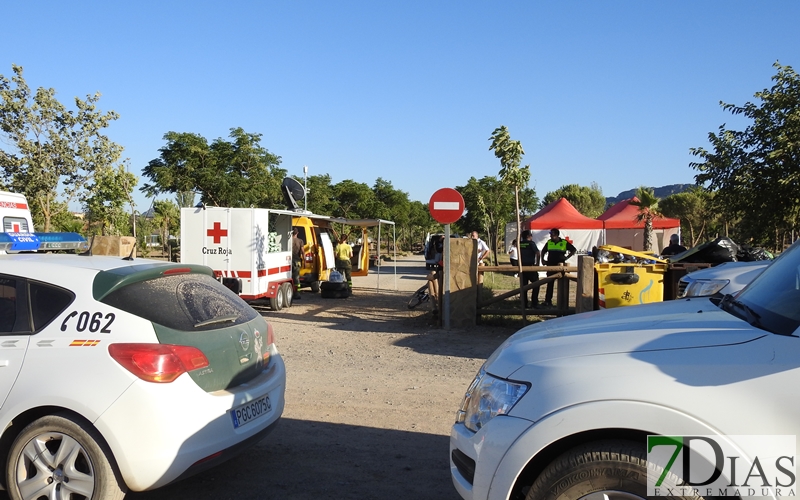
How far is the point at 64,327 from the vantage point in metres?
3.94

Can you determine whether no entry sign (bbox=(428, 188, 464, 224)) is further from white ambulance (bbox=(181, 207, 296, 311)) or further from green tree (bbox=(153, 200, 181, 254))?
green tree (bbox=(153, 200, 181, 254))

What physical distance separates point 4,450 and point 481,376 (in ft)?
9.77

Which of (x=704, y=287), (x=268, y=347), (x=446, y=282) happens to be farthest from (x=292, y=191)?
(x=268, y=347)

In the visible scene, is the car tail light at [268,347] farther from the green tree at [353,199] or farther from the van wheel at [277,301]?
the green tree at [353,199]

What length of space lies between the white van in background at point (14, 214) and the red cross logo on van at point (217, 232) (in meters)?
3.55

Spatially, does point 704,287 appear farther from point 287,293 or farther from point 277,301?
point 287,293

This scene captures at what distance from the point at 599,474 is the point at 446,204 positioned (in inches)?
359

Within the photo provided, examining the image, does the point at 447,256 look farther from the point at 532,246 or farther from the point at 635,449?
the point at 635,449

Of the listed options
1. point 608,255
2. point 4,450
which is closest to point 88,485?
point 4,450

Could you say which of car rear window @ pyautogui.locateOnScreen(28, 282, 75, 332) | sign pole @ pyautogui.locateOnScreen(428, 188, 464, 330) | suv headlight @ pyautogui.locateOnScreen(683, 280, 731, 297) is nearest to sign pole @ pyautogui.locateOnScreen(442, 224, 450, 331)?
sign pole @ pyautogui.locateOnScreen(428, 188, 464, 330)

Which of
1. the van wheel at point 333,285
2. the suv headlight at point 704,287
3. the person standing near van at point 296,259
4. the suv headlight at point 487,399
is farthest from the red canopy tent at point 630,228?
the suv headlight at point 487,399

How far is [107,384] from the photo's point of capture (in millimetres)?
3740

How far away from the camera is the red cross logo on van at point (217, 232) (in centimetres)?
1419

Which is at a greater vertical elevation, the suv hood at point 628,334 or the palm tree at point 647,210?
the palm tree at point 647,210
